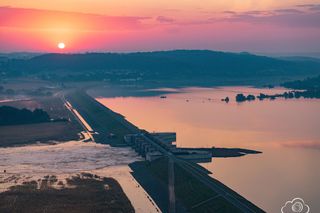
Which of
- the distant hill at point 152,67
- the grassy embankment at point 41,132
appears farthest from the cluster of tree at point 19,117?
the distant hill at point 152,67

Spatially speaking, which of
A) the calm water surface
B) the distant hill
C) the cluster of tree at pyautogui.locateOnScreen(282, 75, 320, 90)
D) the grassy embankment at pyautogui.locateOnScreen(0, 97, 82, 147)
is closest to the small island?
the cluster of tree at pyautogui.locateOnScreen(282, 75, 320, 90)

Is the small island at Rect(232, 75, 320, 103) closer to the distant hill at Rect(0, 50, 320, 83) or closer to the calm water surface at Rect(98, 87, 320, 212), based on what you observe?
the calm water surface at Rect(98, 87, 320, 212)

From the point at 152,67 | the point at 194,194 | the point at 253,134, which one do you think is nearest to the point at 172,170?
the point at 194,194

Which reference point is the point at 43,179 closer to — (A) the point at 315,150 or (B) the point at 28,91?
(A) the point at 315,150

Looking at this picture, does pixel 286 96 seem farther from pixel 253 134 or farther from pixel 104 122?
pixel 253 134

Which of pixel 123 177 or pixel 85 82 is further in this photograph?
pixel 85 82

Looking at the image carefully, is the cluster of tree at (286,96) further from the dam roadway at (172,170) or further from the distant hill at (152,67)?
the distant hill at (152,67)

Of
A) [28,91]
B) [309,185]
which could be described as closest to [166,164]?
[309,185]
